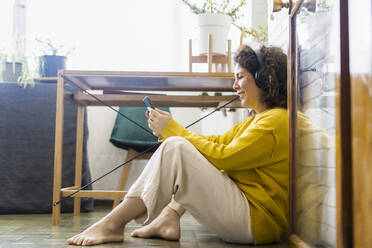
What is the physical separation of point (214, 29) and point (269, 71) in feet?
2.65

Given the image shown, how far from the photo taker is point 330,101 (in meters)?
0.90

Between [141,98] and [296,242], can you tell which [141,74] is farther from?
[296,242]

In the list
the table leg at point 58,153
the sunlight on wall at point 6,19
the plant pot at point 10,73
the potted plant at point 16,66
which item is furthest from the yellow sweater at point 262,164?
the sunlight on wall at point 6,19

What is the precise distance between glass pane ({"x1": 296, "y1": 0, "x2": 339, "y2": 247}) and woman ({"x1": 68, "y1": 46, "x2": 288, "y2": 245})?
213 millimetres

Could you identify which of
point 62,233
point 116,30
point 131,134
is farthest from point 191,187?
point 116,30

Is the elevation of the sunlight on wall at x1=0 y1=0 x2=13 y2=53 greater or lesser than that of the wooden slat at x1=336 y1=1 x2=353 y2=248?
greater

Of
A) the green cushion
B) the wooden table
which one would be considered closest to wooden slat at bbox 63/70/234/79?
the wooden table

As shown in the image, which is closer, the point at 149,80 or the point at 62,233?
the point at 62,233

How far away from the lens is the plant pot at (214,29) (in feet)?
7.29

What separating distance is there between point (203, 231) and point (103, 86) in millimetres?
903

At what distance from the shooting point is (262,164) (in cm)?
140

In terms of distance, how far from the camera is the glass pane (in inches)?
35.2

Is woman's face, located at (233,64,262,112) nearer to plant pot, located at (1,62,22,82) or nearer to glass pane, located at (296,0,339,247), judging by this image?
glass pane, located at (296,0,339,247)

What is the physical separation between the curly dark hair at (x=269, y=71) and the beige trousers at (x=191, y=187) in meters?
0.35
